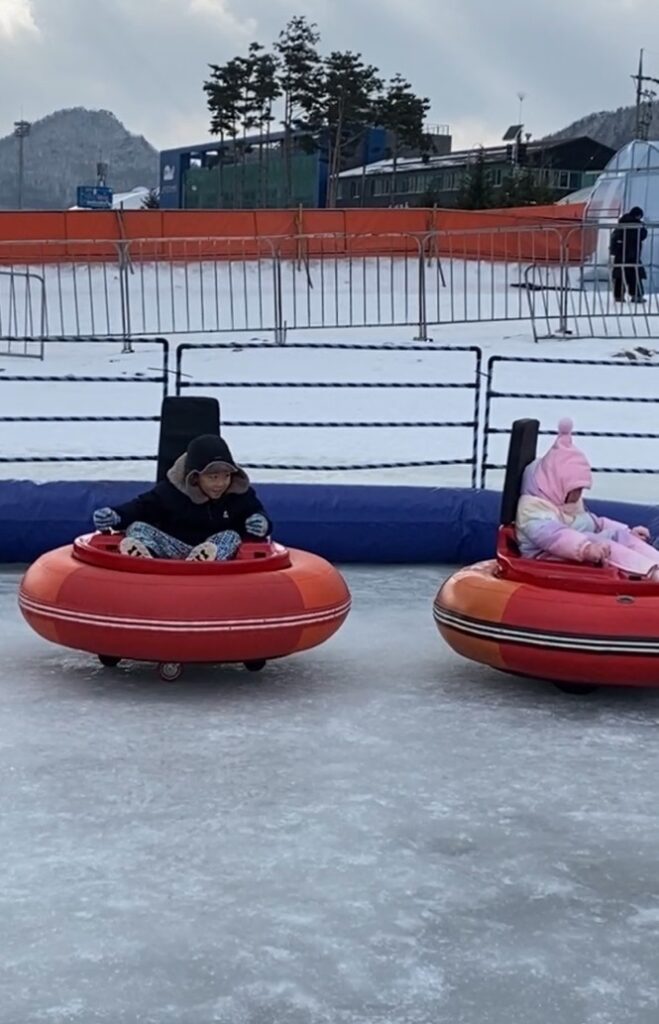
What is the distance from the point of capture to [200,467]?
5.48 meters

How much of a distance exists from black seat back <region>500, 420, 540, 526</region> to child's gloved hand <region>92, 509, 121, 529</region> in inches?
60.7

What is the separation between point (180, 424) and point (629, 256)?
49.0ft

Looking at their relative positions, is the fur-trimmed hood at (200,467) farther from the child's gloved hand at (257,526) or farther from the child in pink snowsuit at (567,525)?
the child in pink snowsuit at (567,525)

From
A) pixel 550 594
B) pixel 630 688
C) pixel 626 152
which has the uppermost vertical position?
pixel 626 152

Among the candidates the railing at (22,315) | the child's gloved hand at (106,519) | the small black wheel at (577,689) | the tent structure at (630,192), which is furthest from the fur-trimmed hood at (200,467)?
the tent structure at (630,192)

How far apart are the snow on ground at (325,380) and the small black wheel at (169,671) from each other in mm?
3118

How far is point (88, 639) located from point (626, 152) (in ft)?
67.4

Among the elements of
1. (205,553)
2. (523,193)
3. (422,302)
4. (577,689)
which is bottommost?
(577,689)

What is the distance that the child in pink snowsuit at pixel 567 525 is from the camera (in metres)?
5.37

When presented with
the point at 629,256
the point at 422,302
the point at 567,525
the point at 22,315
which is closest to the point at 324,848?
the point at 567,525

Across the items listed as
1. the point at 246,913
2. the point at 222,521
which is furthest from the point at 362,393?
the point at 246,913

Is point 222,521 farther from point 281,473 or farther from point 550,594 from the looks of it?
point 281,473

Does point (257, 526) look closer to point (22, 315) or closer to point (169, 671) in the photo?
point (169, 671)

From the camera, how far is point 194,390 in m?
13.8
